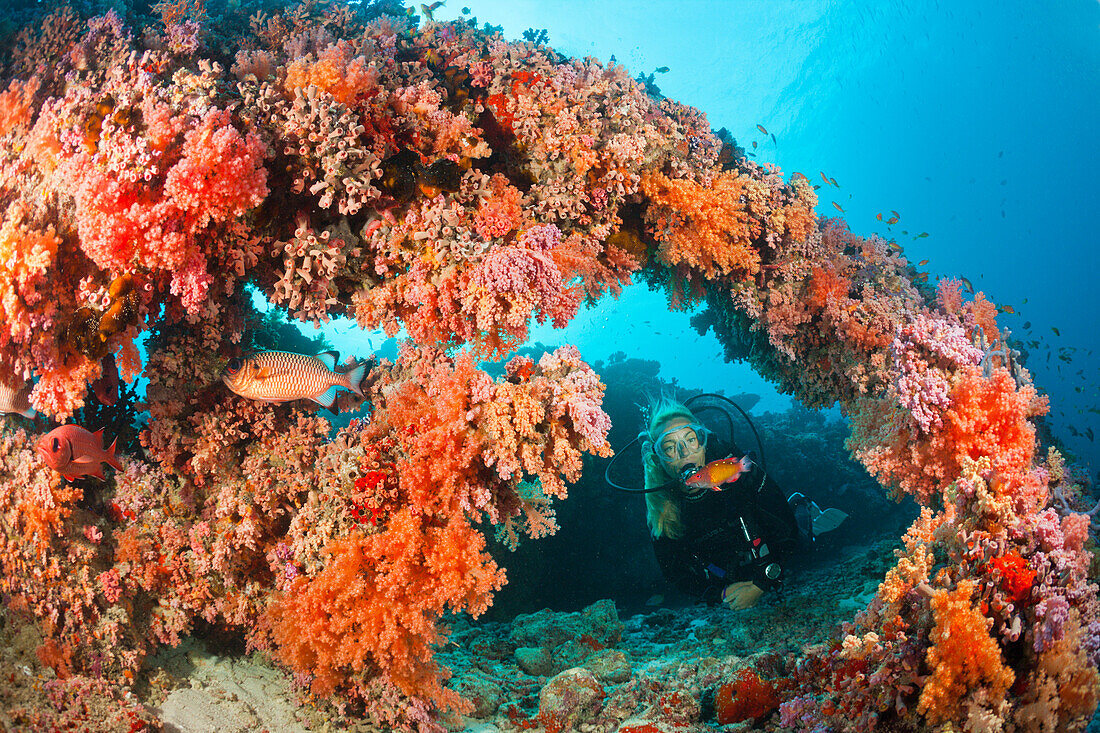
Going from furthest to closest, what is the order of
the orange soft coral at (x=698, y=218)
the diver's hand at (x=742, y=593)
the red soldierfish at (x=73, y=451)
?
1. the diver's hand at (x=742, y=593)
2. the orange soft coral at (x=698, y=218)
3. the red soldierfish at (x=73, y=451)

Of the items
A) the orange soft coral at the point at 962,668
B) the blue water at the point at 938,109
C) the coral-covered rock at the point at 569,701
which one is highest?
the blue water at the point at 938,109

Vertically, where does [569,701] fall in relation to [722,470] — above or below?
below

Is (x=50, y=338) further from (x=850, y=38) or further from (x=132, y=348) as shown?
(x=850, y=38)

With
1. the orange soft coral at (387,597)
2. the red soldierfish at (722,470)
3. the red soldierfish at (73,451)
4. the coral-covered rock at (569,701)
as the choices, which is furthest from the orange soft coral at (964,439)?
the red soldierfish at (73,451)

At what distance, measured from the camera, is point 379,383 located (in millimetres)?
4312

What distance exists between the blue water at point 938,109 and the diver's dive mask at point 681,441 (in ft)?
148

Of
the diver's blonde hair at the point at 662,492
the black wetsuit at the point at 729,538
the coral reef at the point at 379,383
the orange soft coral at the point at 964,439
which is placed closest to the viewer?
the coral reef at the point at 379,383

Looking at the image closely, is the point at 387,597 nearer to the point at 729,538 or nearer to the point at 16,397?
the point at 16,397

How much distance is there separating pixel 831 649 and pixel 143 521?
564 centimetres

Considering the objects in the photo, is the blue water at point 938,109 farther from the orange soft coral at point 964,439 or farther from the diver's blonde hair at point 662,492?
the orange soft coral at point 964,439

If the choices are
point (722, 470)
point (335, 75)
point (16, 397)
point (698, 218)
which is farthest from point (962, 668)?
point (16, 397)

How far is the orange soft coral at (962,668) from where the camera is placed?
241 centimetres

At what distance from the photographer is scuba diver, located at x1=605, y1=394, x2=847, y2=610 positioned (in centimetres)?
676

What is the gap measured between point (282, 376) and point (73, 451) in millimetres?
1444
